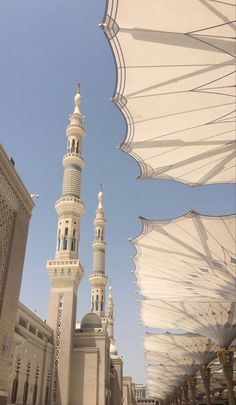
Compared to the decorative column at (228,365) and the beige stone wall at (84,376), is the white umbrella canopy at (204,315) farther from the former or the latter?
the beige stone wall at (84,376)

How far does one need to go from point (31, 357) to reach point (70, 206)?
1453 cm

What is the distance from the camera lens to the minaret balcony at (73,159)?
39250 mm

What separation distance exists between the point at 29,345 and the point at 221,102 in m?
21.5

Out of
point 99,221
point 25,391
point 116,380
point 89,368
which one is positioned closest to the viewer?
point 25,391

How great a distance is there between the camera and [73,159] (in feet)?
129

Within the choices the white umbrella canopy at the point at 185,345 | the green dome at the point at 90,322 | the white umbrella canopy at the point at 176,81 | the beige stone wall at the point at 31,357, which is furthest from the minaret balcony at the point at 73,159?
the white umbrella canopy at the point at 176,81

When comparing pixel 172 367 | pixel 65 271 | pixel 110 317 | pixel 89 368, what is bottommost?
pixel 89 368

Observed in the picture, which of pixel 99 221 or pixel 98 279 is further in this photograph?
pixel 99 221

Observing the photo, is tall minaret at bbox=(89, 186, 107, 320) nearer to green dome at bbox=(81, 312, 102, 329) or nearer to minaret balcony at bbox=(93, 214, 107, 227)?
minaret balcony at bbox=(93, 214, 107, 227)

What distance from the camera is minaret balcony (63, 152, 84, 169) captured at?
129ft

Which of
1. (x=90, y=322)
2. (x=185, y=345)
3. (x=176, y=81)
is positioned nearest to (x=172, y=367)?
(x=185, y=345)

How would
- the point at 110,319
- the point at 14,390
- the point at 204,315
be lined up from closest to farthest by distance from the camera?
the point at 14,390
the point at 204,315
the point at 110,319

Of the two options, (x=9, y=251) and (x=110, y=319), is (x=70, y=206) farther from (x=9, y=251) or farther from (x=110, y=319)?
(x=110, y=319)

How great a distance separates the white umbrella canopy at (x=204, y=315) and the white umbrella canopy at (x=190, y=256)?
2942 mm
